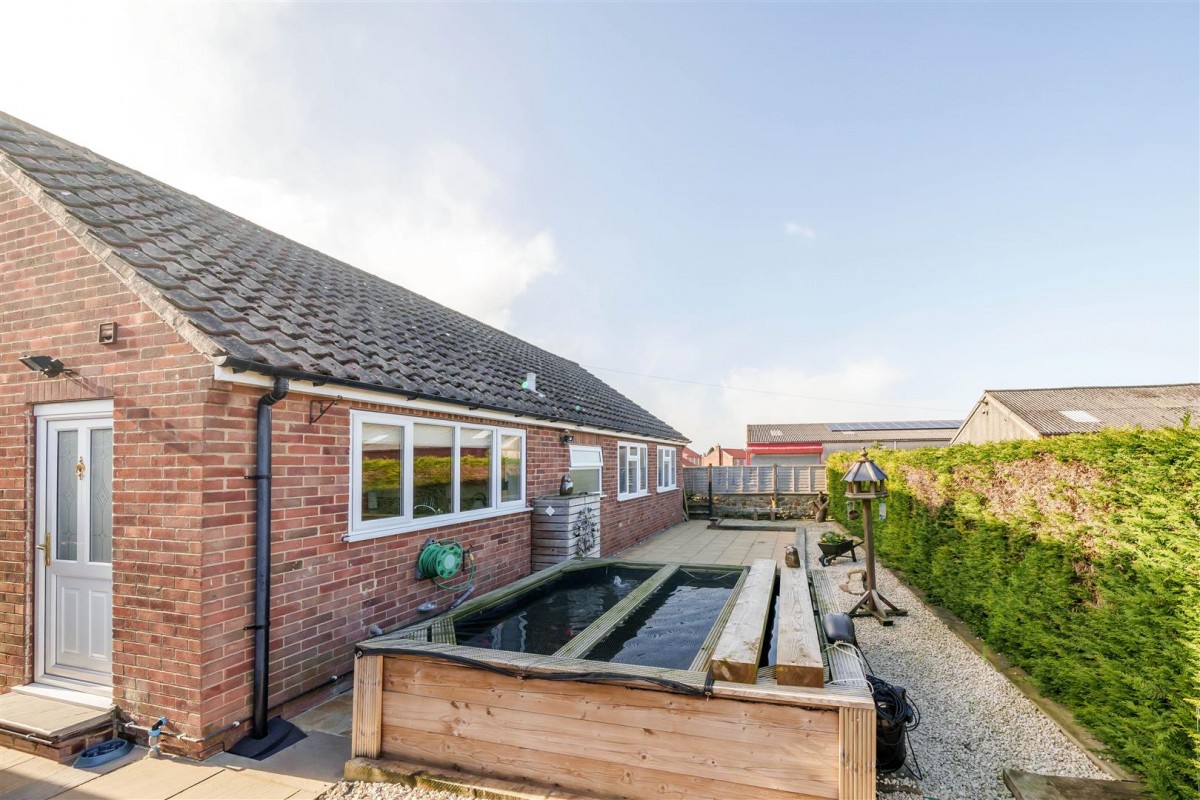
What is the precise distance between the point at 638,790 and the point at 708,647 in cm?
105

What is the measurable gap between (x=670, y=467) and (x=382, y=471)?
13.1m

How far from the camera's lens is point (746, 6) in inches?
347

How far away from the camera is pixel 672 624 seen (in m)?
5.12

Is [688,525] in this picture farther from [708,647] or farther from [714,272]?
[708,647]

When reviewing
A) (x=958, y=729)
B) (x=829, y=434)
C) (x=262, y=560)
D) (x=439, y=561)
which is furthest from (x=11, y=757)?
(x=829, y=434)

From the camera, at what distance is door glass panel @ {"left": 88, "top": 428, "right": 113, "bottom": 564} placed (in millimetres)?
4129

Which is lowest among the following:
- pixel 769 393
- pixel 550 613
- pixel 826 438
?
pixel 550 613

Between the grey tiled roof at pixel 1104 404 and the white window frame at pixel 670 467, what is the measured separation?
1474 cm

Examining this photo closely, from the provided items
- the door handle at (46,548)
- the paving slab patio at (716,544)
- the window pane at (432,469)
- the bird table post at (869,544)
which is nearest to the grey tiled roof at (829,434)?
the paving slab patio at (716,544)

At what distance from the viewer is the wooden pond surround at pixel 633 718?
9.10 ft

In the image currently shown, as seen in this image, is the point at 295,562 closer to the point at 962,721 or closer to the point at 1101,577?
the point at 962,721

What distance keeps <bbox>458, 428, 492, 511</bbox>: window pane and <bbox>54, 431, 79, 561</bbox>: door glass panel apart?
130 inches

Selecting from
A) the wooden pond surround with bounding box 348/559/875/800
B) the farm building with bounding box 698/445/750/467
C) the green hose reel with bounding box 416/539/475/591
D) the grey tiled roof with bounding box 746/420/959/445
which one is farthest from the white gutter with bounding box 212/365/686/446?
the farm building with bounding box 698/445/750/467

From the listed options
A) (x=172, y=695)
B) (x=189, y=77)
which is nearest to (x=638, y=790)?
(x=172, y=695)
